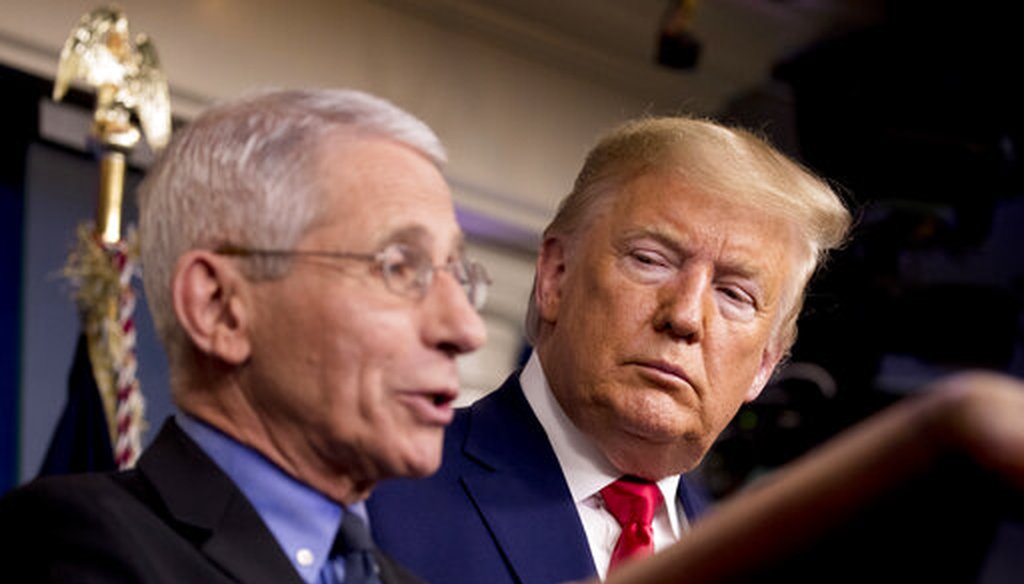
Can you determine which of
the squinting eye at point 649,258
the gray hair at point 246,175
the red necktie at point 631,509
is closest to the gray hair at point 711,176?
the squinting eye at point 649,258

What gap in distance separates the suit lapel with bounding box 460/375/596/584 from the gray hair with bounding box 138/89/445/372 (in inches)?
25.3

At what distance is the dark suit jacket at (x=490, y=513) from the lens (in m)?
2.03

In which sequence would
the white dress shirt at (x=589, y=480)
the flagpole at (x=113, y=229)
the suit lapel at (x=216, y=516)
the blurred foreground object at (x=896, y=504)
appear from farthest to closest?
the flagpole at (x=113, y=229) → the white dress shirt at (x=589, y=480) → the suit lapel at (x=216, y=516) → the blurred foreground object at (x=896, y=504)

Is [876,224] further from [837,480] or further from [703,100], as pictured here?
[837,480]

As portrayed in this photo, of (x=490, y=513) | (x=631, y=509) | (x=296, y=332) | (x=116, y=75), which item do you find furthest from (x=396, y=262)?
(x=116, y=75)

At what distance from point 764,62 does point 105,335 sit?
11.7 ft

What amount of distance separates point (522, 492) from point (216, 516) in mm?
762

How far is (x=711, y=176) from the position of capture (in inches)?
87.9

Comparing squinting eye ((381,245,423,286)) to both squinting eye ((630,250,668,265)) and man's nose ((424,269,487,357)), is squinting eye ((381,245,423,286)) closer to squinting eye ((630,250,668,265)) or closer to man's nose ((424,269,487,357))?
man's nose ((424,269,487,357))

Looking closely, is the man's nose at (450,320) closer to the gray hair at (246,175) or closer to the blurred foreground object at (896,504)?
the gray hair at (246,175)

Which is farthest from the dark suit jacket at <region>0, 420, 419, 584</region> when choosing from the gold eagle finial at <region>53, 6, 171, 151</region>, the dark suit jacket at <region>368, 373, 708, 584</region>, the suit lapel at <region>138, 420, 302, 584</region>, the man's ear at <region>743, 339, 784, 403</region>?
the gold eagle finial at <region>53, 6, 171, 151</region>

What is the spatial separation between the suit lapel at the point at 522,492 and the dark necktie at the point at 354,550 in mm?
515

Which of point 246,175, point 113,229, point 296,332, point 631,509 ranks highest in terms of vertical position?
point 246,175

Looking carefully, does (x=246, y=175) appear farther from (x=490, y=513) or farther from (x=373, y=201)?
(x=490, y=513)
